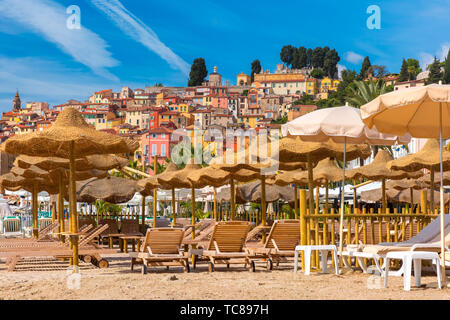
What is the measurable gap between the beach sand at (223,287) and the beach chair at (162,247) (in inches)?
14.2

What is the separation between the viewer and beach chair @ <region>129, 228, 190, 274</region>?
374 inches

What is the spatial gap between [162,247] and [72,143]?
1992 mm

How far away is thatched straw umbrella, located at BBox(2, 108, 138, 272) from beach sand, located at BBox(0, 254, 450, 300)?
132 cm

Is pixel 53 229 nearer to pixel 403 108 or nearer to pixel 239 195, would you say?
pixel 239 195

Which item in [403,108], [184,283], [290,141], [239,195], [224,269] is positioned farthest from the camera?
[239,195]

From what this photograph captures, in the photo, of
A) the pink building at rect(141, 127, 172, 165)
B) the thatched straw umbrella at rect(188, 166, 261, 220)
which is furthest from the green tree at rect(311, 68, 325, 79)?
the thatched straw umbrella at rect(188, 166, 261, 220)

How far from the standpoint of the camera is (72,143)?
31.3 feet

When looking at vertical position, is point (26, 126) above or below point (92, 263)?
above

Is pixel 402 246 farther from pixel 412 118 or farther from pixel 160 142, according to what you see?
pixel 160 142

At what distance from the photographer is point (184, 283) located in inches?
304

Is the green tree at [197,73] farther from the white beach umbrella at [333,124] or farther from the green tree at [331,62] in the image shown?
the white beach umbrella at [333,124]

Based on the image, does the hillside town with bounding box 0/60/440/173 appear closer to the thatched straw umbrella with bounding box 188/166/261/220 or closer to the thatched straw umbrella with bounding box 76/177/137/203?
the thatched straw umbrella with bounding box 76/177/137/203

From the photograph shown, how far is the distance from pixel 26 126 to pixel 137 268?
489 ft
